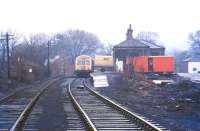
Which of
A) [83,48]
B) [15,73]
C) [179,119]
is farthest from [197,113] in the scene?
[83,48]

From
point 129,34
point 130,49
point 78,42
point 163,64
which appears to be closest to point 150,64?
point 163,64

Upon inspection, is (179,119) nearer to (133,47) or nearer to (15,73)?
(15,73)

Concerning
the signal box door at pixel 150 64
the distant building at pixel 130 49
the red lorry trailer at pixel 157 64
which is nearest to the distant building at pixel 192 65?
the distant building at pixel 130 49

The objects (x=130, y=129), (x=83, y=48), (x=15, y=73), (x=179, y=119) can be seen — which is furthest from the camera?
(x=83, y=48)

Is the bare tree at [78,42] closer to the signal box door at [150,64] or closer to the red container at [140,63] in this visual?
the red container at [140,63]

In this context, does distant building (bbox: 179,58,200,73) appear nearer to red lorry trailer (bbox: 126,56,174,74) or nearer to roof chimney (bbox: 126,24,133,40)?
roof chimney (bbox: 126,24,133,40)

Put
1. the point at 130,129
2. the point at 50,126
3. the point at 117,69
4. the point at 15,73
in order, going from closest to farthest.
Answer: the point at 130,129
the point at 50,126
the point at 15,73
the point at 117,69

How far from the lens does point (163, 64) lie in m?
64.6

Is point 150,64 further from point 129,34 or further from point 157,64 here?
point 129,34

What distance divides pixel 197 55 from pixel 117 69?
156 ft

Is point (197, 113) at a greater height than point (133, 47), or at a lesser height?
lesser

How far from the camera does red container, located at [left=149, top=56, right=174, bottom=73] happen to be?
210ft

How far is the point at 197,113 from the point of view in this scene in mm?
17625

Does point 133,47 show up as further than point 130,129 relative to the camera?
Yes
